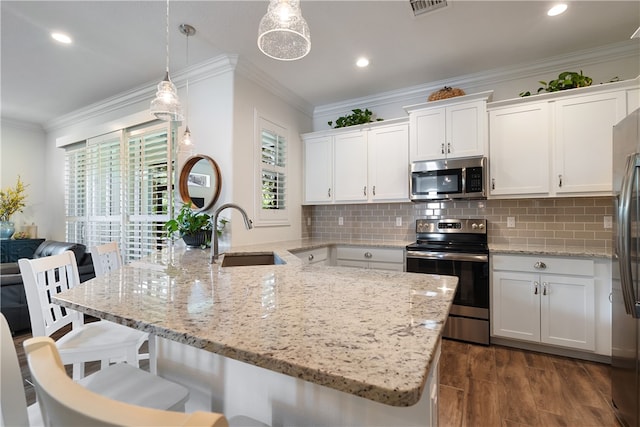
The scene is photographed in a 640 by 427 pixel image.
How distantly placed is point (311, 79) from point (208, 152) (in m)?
1.39

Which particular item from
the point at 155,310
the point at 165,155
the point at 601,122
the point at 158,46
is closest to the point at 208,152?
the point at 165,155

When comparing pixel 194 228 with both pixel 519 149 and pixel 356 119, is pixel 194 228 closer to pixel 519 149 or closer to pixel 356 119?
pixel 356 119

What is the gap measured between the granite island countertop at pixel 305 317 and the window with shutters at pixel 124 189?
2.17 meters

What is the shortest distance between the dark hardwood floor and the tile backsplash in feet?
3.66

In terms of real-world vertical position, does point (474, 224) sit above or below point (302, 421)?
above

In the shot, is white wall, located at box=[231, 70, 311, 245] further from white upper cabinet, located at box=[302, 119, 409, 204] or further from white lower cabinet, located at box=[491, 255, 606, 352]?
white lower cabinet, located at box=[491, 255, 606, 352]

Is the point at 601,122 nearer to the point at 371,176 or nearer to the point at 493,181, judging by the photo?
the point at 493,181

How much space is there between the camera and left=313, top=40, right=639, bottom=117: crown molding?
2.68 metres

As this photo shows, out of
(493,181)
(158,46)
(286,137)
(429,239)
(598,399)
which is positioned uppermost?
(158,46)

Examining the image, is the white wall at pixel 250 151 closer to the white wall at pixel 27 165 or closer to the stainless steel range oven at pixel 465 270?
the stainless steel range oven at pixel 465 270

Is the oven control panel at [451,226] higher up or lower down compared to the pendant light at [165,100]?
lower down

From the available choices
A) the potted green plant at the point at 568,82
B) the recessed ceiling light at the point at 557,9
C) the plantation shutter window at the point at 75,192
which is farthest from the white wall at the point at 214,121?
the potted green plant at the point at 568,82

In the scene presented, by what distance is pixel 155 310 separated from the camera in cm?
87

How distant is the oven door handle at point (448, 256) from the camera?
2715mm
